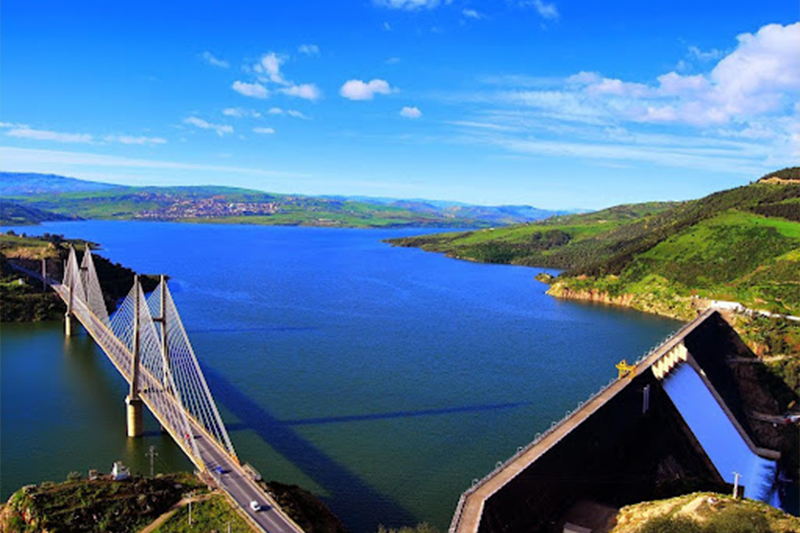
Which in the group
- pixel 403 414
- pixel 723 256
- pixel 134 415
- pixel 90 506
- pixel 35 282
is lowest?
pixel 403 414

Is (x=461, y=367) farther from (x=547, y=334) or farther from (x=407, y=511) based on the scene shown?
(x=407, y=511)

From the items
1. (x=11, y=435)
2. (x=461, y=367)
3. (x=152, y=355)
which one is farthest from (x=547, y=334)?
(x=11, y=435)

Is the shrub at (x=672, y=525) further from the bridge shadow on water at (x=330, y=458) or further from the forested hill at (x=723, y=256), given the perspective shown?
the forested hill at (x=723, y=256)

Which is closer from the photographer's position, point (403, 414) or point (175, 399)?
point (175, 399)

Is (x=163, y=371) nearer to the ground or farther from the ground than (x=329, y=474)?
farther from the ground

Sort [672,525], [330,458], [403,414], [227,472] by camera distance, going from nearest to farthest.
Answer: [672,525], [227,472], [330,458], [403,414]

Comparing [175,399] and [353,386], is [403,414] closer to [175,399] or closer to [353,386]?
[353,386]

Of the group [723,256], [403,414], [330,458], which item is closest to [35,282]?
[403,414]

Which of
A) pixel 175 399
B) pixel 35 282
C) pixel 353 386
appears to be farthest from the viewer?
pixel 35 282
